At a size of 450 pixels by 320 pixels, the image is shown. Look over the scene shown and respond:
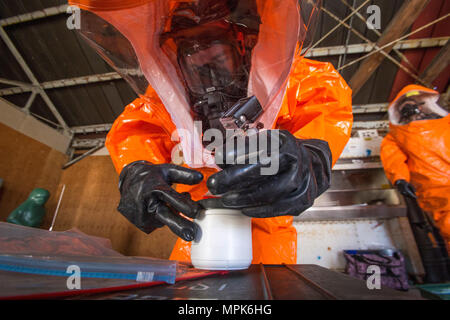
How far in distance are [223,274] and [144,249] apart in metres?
2.08

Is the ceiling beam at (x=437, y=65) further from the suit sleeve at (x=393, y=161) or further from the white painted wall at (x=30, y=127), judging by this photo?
the white painted wall at (x=30, y=127)

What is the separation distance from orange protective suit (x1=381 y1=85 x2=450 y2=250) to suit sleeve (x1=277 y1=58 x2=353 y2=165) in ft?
4.82

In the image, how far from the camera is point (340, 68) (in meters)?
2.20

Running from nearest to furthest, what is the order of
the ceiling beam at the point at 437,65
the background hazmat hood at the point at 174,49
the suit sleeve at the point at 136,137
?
the background hazmat hood at the point at 174,49 < the suit sleeve at the point at 136,137 < the ceiling beam at the point at 437,65

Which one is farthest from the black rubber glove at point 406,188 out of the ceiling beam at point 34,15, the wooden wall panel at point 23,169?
the wooden wall panel at point 23,169

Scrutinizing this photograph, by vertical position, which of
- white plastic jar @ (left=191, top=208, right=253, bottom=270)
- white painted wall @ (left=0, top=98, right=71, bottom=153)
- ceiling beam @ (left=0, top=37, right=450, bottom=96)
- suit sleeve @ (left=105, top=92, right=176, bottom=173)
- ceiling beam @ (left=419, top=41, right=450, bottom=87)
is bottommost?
white plastic jar @ (left=191, top=208, right=253, bottom=270)

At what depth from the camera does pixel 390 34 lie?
193 centimetres

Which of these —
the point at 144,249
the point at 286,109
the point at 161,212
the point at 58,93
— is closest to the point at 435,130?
the point at 286,109

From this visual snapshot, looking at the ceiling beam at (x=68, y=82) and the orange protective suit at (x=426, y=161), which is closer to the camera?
the orange protective suit at (x=426, y=161)

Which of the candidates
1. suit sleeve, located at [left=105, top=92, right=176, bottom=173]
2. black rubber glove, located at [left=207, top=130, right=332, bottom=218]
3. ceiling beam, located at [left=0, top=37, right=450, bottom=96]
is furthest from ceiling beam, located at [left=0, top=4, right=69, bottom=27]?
black rubber glove, located at [left=207, top=130, right=332, bottom=218]

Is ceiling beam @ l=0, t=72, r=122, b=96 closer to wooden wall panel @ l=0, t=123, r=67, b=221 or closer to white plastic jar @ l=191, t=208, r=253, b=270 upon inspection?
wooden wall panel @ l=0, t=123, r=67, b=221

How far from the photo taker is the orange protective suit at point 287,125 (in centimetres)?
79

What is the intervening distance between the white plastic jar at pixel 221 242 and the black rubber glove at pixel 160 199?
1.2 inches

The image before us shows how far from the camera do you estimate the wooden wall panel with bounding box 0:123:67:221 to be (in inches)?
90.8
